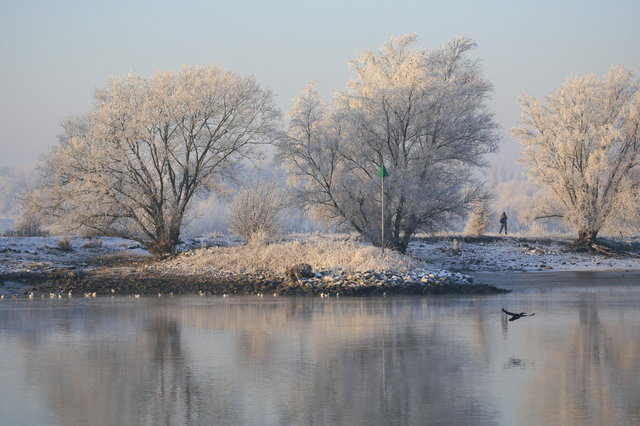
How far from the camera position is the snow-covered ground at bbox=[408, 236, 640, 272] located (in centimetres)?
4362

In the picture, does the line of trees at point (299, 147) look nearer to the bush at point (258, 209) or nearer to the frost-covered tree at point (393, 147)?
the frost-covered tree at point (393, 147)

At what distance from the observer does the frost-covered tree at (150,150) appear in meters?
38.2

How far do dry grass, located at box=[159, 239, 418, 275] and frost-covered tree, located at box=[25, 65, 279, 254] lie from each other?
5.69 metres

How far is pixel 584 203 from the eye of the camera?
49.9 m

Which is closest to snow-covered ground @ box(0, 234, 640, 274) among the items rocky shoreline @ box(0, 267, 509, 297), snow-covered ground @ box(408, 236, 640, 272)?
snow-covered ground @ box(408, 236, 640, 272)

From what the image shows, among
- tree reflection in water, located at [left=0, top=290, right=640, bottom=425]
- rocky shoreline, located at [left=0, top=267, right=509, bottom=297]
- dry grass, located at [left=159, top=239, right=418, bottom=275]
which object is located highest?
dry grass, located at [left=159, top=239, right=418, bottom=275]

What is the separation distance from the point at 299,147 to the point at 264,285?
569 inches

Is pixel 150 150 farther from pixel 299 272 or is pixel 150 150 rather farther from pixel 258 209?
pixel 299 272

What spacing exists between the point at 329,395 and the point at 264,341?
16.6 ft

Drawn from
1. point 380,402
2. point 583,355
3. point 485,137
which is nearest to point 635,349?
point 583,355

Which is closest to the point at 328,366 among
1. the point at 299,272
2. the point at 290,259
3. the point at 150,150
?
the point at 299,272

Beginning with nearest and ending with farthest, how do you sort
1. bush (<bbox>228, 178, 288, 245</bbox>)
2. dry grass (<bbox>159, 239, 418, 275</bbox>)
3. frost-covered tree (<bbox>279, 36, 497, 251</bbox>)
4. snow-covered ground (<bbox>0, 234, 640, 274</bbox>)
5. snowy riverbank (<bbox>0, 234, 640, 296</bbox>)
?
snowy riverbank (<bbox>0, 234, 640, 296</bbox>) → dry grass (<bbox>159, 239, 418, 275</bbox>) → snow-covered ground (<bbox>0, 234, 640, 274</bbox>) → frost-covered tree (<bbox>279, 36, 497, 251</bbox>) → bush (<bbox>228, 178, 288, 245</bbox>)

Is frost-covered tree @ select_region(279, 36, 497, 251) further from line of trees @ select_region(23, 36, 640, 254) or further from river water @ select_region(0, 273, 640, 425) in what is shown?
river water @ select_region(0, 273, 640, 425)

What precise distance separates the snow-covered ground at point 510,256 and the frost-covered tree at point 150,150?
1197 cm
